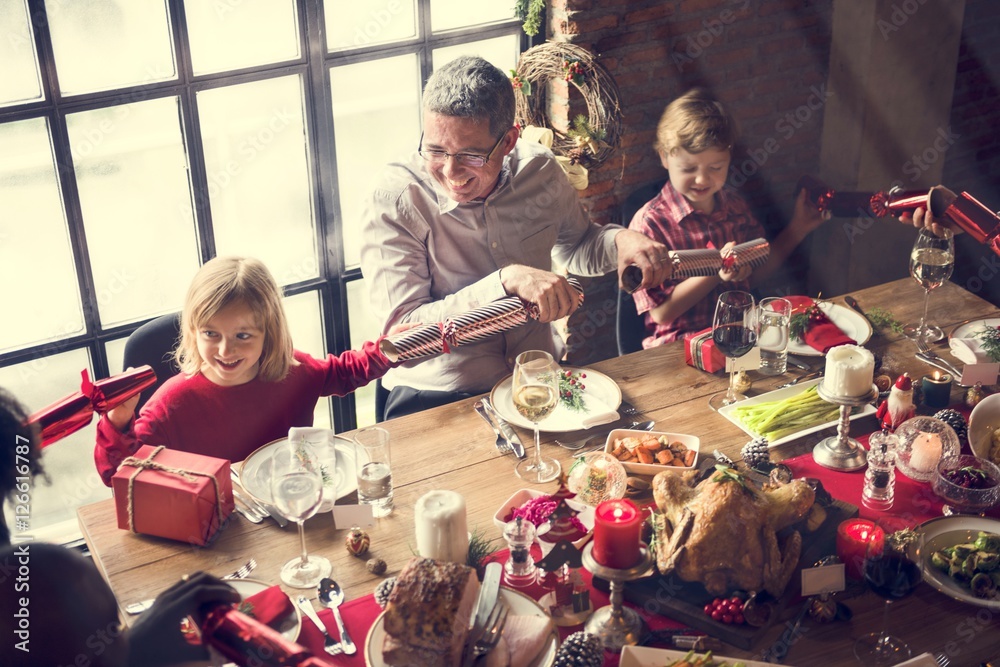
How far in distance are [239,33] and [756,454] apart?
187 cm

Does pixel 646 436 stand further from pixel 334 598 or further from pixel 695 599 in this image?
pixel 334 598

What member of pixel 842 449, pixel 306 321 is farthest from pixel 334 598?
pixel 306 321

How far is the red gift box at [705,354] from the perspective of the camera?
2420 millimetres

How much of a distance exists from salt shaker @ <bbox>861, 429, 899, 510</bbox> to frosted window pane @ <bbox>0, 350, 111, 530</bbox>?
7.14 feet

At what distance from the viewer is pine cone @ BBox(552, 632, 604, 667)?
1552mm

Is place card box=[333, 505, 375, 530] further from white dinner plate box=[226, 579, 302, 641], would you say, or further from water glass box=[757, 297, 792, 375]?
water glass box=[757, 297, 792, 375]

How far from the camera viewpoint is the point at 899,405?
217 cm

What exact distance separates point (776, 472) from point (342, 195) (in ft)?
5.76

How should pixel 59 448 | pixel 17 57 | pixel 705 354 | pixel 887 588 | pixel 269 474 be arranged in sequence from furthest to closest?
pixel 59 448 < pixel 17 57 < pixel 705 354 < pixel 269 474 < pixel 887 588

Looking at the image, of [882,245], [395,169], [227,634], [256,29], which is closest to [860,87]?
[882,245]

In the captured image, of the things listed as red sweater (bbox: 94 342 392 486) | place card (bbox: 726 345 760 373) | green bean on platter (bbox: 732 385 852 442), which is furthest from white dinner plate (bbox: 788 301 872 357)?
red sweater (bbox: 94 342 392 486)

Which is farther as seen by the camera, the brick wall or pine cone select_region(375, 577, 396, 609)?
the brick wall

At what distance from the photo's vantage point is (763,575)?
1.68 m

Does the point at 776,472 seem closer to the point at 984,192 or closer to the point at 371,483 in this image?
the point at 371,483
